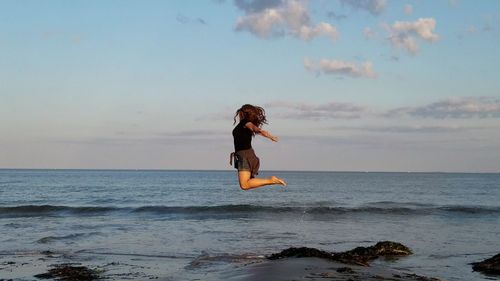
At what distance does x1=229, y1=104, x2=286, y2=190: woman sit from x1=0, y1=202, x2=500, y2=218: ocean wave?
22221 mm

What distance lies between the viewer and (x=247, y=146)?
1098cm

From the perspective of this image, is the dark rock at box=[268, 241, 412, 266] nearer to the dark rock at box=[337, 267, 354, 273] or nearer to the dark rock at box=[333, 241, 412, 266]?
the dark rock at box=[333, 241, 412, 266]

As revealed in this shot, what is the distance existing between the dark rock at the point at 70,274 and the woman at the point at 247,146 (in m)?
4.61

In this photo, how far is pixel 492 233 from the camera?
2405cm

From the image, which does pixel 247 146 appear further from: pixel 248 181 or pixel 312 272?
pixel 312 272

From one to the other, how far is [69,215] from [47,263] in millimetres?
20114

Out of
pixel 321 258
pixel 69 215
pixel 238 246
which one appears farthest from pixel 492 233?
pixel 69 215

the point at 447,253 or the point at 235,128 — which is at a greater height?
the point at 235,128

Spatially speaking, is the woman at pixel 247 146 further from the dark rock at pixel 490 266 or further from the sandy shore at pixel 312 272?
the dark rock at pixel 490 266

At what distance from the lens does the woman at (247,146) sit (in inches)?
425

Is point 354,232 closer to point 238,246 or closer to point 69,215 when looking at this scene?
point 238,246

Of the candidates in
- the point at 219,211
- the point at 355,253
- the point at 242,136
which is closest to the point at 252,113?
the point at 242,136

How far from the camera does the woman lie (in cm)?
1080

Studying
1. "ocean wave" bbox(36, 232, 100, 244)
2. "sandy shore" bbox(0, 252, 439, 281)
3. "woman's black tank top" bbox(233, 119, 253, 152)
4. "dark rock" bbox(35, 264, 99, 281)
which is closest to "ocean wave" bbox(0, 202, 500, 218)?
"ocean wave" bbox(36, 232, 100, 244)
